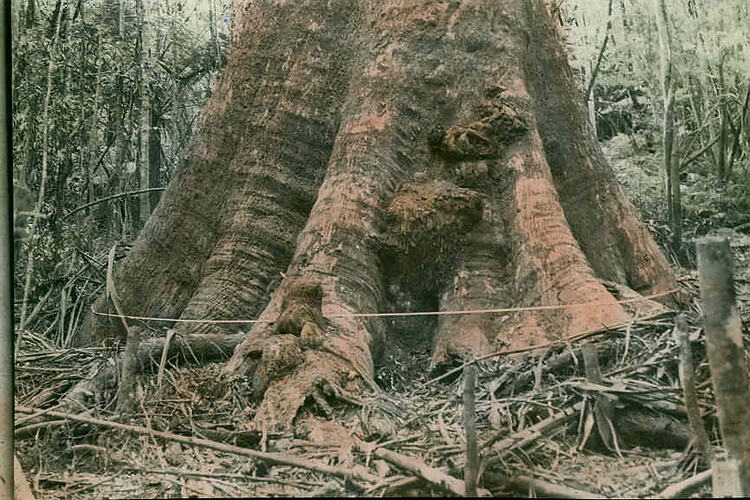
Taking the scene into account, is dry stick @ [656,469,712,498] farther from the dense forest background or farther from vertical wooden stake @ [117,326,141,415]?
vertical wooden stake @ [117,326,141,415]

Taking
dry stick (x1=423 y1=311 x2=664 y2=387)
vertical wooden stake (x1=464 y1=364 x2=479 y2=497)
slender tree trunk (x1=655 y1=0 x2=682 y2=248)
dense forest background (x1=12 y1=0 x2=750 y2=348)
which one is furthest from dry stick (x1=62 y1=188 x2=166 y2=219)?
slender tree trunk (x1=655 y1=0 x2=682 y2=248)

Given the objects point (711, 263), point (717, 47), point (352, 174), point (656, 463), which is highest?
point (717, 47)

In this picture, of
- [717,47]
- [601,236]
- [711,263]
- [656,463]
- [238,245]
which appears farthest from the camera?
[238,245]

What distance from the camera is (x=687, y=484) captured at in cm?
212

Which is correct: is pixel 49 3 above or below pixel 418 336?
above

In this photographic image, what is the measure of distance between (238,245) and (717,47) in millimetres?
1957

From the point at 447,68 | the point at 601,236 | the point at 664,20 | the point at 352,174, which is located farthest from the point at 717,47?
the point at 352,174

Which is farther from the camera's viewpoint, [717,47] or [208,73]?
[208,73]

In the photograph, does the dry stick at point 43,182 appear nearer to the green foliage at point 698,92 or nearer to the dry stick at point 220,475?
the dry stick at point 220,475

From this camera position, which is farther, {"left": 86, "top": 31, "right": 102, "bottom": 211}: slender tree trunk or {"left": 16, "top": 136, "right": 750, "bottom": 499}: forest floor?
{"left": 86, "top": 31, "right": 102, "bottom": 211}: slender tree trunk

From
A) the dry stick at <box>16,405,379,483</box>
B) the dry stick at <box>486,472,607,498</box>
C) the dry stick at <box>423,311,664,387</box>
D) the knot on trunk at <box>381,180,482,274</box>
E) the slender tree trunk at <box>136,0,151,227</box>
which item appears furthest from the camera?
the slender tree trunk at <box>136,0,151,227</box>

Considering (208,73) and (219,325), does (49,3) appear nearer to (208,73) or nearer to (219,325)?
(208,73)

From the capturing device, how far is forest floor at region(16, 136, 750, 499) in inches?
87.0

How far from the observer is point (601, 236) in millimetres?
2953
